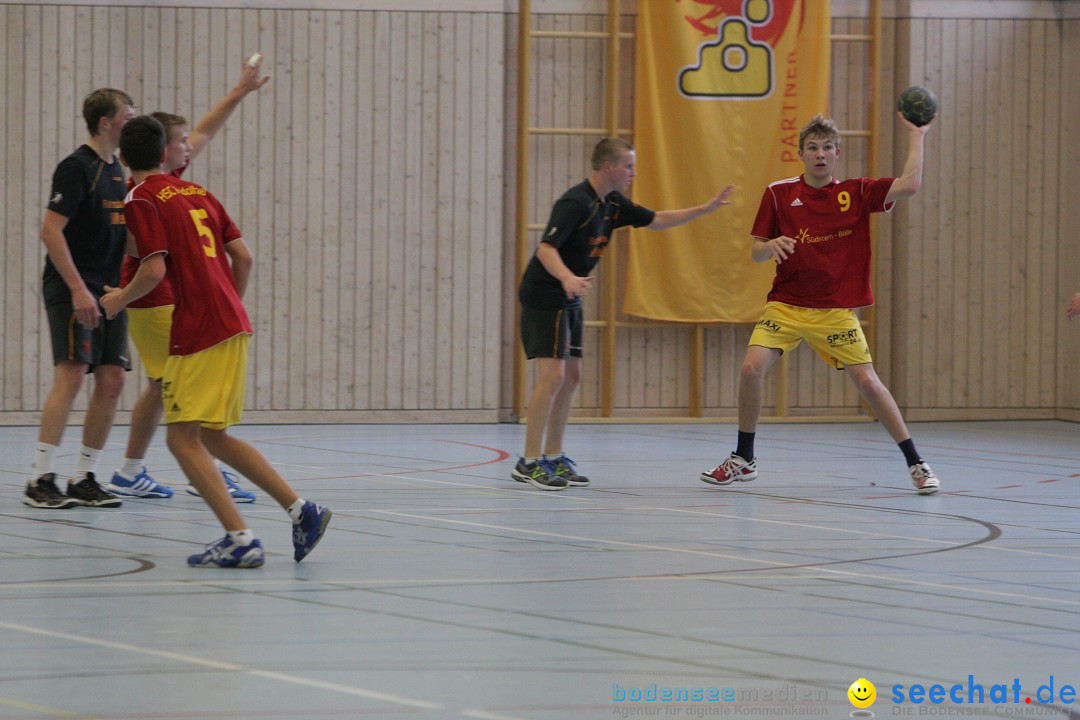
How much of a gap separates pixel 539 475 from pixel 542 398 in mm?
361

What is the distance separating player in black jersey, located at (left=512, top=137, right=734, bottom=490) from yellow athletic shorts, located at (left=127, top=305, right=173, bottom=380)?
5.66 feet

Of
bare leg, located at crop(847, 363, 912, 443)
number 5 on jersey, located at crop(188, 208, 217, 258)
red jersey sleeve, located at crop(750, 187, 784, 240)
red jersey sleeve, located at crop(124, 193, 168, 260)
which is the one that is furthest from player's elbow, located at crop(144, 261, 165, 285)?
bare leg, located at crop(847, 363, 912, 443)

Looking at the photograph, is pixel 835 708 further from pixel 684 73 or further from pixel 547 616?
pixel 684 73

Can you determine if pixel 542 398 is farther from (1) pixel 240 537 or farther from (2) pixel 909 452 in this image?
(1) pixel 240 537

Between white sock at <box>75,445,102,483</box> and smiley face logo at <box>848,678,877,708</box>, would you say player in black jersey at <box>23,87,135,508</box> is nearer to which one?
white sock at <box>75,445,102,483</box>

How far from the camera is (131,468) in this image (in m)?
6.35

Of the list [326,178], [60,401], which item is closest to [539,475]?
[60,401]

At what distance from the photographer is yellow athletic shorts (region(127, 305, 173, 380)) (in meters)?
6.00

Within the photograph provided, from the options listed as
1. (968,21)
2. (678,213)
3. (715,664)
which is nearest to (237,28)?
(678,213)

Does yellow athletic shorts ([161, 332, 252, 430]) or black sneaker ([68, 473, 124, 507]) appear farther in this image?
black sneaker ([68, 473, 124, 507])

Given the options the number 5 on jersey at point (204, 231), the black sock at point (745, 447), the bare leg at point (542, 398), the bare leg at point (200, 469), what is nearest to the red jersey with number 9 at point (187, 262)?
the number 5 on jersey at point (204, 231)

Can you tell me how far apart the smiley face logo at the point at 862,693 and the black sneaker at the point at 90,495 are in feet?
12.2

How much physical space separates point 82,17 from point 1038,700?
9.09 metres

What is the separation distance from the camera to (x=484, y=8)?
10945 millimetres
